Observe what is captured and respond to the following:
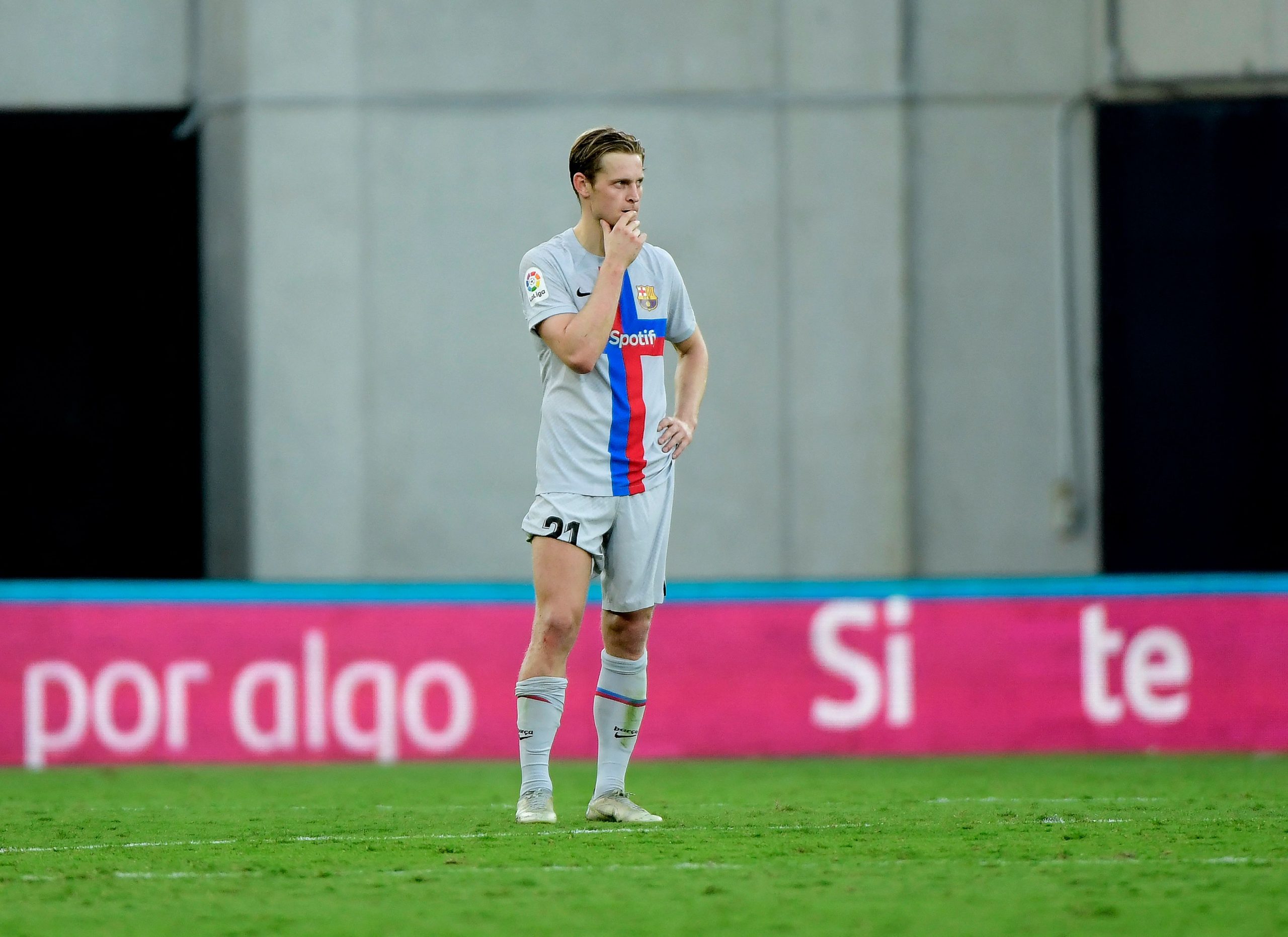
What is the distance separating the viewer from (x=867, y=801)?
699cm

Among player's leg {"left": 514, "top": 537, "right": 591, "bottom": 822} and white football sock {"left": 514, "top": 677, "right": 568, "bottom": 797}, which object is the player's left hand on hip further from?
white football sock {"left": 514, "top": 677, "right": 568, "bottom": 797}

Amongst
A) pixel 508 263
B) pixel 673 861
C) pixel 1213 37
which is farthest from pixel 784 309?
pixel 673 861

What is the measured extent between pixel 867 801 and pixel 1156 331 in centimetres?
836

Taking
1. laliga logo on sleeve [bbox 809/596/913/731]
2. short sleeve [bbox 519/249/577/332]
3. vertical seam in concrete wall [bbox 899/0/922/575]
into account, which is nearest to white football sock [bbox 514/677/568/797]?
short sleeve [bbox 519/249/577/332]

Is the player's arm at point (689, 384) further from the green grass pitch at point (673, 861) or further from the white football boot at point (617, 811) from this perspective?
the green grass pitch at point (673, 861)

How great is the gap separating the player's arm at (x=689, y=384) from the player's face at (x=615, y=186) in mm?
463

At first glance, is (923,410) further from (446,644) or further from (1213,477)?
(446,644)

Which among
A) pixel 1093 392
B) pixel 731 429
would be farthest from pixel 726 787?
pixel 1093 392

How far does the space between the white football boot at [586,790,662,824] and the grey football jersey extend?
94 cm

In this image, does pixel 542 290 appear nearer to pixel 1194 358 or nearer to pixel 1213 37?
pixel 1213 37

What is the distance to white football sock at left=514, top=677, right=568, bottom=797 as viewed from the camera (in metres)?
5.82

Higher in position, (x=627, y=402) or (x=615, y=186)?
(x=615, y=186)

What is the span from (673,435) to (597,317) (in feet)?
1.51

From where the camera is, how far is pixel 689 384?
621 cm
